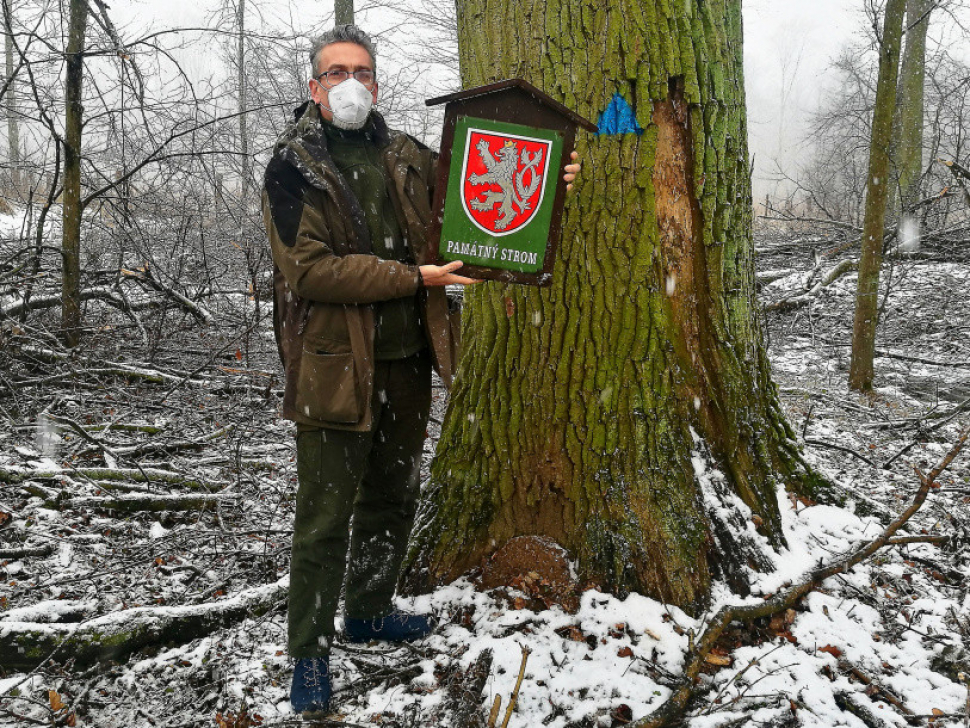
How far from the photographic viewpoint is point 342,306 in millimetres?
2137

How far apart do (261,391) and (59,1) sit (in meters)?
3.86

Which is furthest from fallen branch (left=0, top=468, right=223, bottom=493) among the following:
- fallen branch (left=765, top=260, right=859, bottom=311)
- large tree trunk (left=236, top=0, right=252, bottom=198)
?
fallen branch (left=765, top=260, right=859, bottom=311)

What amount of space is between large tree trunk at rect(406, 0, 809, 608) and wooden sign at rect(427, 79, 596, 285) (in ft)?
1.03

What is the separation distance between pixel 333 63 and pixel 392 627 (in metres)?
2.03

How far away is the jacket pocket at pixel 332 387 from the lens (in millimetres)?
2125

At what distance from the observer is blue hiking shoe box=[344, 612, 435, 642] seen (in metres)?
2.52

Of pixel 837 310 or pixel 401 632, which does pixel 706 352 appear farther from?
pixel 837 310

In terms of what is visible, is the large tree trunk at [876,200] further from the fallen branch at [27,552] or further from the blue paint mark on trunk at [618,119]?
the fallen branch at [27,552]

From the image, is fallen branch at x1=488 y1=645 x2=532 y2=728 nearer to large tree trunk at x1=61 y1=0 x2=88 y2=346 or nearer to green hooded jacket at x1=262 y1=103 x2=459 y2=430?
green hooded jacket at x1=262 y1=103 x2=459 y2=430

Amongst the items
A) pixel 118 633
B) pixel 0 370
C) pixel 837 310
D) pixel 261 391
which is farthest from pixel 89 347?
pixel 837 310

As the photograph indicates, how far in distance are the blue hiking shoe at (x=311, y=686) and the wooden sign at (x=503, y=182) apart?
1.41 meters

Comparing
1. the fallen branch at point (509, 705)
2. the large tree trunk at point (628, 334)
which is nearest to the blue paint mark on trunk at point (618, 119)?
the large tree trunk at point (628, 334)

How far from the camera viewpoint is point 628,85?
2418mm

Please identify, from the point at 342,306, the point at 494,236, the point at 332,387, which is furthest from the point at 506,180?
the point at 332,387
